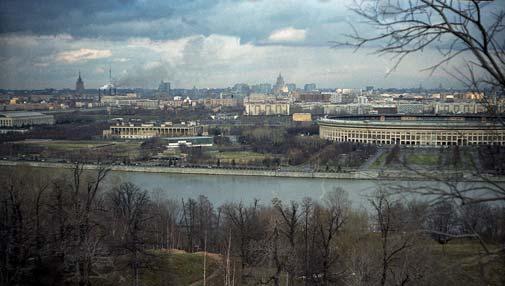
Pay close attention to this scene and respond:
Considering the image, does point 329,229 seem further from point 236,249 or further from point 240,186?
point 240,186

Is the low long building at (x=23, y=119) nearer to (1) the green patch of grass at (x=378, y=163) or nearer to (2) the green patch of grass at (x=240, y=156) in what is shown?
(2) the green patch of grass at (x=240, y=156)

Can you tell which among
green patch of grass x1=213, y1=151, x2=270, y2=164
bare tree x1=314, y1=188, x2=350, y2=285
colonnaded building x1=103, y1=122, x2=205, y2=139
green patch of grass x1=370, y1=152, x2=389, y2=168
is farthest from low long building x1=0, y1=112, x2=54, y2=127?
bare tree x1=314, y1=188, x2=350, y2=285

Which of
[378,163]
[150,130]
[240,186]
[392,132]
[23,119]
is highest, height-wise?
[23,119]

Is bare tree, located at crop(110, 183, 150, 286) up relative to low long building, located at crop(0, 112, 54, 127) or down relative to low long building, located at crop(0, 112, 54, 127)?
down

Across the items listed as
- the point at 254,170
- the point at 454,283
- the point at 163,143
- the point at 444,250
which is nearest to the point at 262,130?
the point at 163,143

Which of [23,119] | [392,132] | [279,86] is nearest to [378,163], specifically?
[392,132]

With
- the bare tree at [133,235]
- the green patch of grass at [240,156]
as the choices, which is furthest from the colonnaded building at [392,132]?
the bare tree at [133,235]

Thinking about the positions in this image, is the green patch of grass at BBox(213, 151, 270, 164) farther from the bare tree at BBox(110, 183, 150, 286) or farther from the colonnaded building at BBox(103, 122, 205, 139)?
the bare tree at BBox(110, 183, 150, 286)
